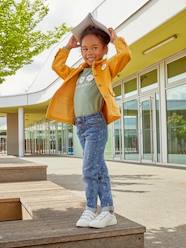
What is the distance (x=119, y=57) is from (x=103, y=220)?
1264mm

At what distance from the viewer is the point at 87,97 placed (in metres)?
3.05

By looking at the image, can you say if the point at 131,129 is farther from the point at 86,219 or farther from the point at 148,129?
the point at 86,219

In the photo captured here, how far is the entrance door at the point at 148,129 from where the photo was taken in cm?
1483

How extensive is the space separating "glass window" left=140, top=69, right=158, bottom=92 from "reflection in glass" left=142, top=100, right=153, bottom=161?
61 cm

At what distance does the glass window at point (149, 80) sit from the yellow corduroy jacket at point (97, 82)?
463 inches

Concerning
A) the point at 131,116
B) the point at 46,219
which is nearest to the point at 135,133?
the point at 131,116

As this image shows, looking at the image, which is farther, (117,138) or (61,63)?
(117,138)

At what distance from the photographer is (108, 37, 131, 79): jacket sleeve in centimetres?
299

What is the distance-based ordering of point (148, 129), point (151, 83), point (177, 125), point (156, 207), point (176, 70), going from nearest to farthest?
point (156, 207) < point (177, 125) < point (176, 70) < point (151, 83) < point (148, 129)

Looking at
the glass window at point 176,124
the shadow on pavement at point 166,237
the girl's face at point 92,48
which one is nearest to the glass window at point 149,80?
the glass window at point 176,124

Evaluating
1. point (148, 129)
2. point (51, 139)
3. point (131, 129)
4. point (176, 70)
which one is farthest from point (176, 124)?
point (51, 139)

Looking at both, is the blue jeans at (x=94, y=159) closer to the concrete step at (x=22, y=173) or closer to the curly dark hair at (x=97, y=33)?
the curly dark hair at (x=97, y=33)

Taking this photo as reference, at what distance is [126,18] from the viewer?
472 inches

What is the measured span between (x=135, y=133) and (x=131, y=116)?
93 centimetres
